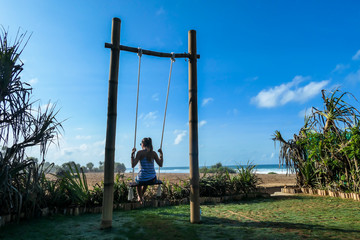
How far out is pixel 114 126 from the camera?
11.9ft

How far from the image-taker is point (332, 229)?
3.26m

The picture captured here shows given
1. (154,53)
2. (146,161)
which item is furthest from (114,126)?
(154,53)

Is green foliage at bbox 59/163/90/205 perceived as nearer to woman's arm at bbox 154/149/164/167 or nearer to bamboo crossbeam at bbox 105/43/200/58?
woman's arm at bbox 154/149/164/167

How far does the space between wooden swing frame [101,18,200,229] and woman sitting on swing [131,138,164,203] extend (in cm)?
69

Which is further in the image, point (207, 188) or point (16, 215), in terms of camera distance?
point (207, 188)

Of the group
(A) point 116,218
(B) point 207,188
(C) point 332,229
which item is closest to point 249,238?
(C) point 332,229

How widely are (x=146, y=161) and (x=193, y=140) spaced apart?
1.14 m

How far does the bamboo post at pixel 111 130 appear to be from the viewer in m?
3.46

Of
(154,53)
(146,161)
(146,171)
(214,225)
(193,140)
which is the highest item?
(154,53)

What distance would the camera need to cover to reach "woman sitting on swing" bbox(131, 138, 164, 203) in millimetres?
4367

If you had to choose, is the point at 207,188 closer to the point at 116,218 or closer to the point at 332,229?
the point at 116,218

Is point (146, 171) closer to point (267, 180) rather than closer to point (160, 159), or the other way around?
point (160, 159)

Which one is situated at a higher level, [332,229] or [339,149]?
[339,149]

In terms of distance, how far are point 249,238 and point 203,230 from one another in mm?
627
